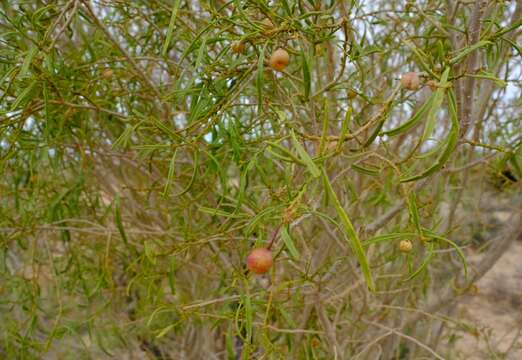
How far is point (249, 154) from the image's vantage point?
129 cm

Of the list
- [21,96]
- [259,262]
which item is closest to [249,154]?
[21,96]

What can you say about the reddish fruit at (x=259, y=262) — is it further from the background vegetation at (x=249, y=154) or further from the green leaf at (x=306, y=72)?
the green leaf at (x=306, y=72)

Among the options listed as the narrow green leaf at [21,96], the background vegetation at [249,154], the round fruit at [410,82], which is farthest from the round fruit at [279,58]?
the narrow green leaf at [21,96]

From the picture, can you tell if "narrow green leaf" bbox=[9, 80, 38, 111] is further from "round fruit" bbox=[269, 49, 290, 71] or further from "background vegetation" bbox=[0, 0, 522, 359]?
"round fruit" bbox=[269, 49, 290, 71]

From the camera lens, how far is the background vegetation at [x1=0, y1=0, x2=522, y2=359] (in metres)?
0.61

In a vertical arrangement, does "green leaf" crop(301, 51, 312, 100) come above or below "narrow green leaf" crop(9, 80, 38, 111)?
below

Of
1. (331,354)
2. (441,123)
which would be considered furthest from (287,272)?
(441,123)

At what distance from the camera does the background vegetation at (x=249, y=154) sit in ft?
2.00

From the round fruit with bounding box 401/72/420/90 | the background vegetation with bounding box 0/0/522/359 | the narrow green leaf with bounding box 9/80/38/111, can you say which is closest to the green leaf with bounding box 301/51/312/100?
the background vegetation with bounding box 0/0/522/359

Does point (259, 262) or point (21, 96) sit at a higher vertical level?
point (21, 96)

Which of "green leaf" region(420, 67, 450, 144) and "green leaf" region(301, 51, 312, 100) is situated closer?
"green leaf" region(420, 67, 450, 144)

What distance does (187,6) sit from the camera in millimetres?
1241

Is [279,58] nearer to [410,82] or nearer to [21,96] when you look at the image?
[410,82]

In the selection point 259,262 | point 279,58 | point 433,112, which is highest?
point 279,58
